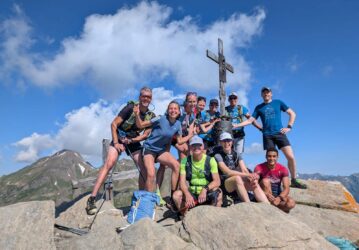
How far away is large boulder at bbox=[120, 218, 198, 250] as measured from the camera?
5330 mm

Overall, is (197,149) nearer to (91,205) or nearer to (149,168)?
(149,168)

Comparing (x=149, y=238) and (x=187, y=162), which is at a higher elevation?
(x=187, y=162)

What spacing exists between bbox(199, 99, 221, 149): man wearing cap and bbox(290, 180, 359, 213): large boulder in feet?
12.5

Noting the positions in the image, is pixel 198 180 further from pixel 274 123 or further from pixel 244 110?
pixel 244 110

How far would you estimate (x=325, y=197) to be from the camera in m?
11.2

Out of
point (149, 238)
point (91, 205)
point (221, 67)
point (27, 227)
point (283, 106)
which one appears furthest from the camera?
point (221, 67)

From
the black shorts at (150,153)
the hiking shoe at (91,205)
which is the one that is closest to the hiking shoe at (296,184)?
the black shorts at (150,153)

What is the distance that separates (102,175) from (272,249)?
4746 millimetres

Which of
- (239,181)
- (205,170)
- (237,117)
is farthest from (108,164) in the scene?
(237,117)

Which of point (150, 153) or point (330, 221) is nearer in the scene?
point (150, 153)

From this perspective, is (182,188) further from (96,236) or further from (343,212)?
(343,212)

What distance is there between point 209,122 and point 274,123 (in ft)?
7.19

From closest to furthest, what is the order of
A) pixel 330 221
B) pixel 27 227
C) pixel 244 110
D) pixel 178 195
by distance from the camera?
1. pixel 27 227
2. pixel 178 195
3. pixel 330 221
4. pixel 244 110

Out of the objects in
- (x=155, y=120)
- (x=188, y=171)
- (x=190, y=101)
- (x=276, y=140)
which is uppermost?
(x=190, y=101)
